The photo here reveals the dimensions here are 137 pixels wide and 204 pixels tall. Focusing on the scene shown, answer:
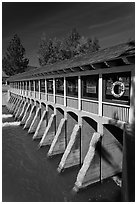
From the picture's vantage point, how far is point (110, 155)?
9.75 m

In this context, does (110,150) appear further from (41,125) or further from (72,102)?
(41,125)

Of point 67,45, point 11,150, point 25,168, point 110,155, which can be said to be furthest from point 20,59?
point 110,155

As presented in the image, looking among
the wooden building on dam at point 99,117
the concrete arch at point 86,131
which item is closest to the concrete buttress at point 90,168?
the wooden building on dam at point 99,117

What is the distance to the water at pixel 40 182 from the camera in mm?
9507

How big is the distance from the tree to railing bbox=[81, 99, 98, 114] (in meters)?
52.8

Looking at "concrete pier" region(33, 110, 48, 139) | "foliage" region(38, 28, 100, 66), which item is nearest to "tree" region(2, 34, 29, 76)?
"foliage" region(38, 28, 100, 66)

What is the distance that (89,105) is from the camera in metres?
10.4

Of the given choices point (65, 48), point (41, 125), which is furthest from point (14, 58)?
point (41, 125)

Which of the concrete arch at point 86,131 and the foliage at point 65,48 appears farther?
the foliage at point 65,48

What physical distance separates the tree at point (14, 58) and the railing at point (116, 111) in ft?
181

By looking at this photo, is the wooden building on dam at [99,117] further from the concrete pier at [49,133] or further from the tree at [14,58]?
the tree at [14,58]

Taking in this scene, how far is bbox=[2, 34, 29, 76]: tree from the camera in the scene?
188ft

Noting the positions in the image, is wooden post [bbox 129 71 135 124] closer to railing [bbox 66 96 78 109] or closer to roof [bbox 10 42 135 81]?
→ roof [bbox 10 42 135 81]

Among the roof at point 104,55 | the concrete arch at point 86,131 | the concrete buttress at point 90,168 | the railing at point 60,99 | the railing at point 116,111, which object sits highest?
the roof at point 104,55
